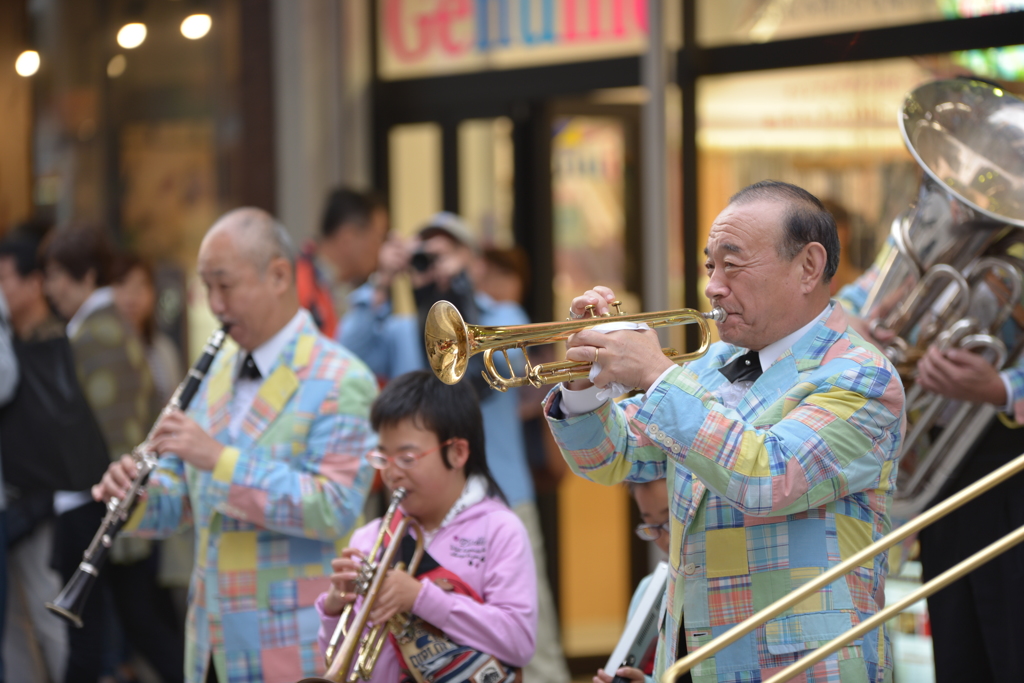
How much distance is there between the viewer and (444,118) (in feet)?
22.9

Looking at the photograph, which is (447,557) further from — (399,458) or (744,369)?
(744,369)

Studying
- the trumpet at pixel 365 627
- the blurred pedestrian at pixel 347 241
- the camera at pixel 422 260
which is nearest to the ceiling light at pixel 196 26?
the blurred pedestrian at pixel 347 241

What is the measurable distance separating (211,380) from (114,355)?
1.67 metres

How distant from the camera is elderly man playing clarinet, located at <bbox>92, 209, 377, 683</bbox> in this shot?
330 centimetres

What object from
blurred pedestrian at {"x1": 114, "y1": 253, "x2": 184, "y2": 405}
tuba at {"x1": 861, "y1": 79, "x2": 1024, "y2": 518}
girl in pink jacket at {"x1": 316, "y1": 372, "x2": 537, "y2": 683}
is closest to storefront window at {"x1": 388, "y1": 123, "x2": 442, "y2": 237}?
blurred pedestrian at {"x1": 114, "y1": 253, "x2": 184, "y2": 405}

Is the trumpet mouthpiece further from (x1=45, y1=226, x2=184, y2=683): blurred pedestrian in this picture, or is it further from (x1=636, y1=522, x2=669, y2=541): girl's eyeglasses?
(x1=45, y1=226, x2=184, y2=683): blurred pedestrian

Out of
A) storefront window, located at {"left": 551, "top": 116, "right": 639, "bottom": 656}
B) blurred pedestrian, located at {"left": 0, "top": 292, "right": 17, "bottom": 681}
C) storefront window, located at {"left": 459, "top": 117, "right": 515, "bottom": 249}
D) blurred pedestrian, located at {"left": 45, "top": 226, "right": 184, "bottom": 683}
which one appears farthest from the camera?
storefront window, located at {"left": 459, "top": 117, "right": 515, "bottom": 249}

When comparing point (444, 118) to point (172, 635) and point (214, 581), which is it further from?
point (214, 581)

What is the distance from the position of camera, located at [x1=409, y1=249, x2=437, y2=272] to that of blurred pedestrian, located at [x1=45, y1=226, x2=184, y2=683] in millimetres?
1324

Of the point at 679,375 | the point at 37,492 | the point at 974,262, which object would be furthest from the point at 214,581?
the point at 974,262

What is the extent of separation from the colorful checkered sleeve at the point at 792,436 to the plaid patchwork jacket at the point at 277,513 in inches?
55.1

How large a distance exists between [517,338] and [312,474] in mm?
1248

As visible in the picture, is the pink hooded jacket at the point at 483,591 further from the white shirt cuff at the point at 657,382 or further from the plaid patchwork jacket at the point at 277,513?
the white shirt cuff at the point at 657,382

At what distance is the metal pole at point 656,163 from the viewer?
5797 mm
